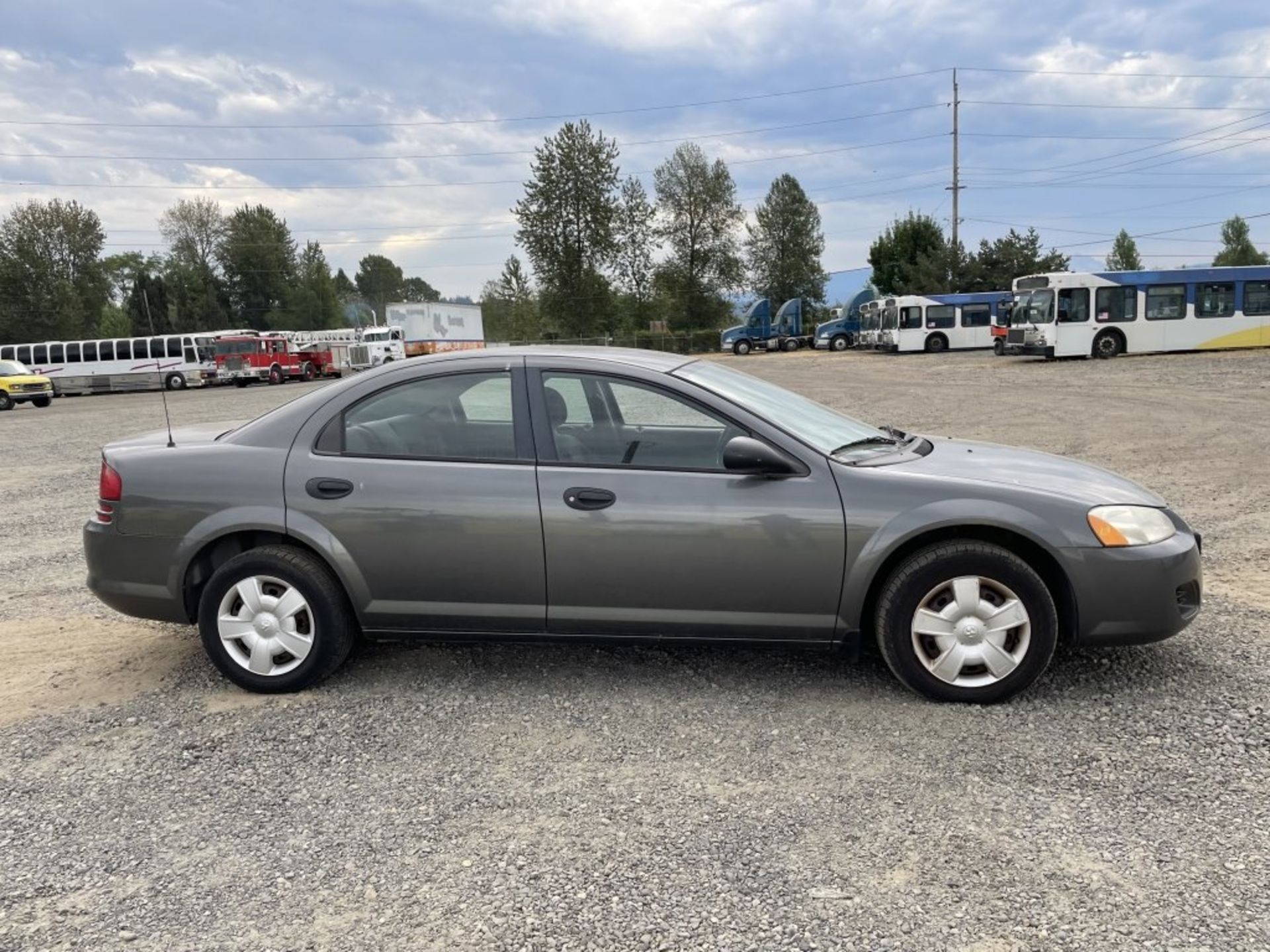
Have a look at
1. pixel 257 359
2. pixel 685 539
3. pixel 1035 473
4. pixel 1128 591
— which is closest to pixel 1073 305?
pixel 1035 473

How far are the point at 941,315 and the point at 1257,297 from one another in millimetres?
16049

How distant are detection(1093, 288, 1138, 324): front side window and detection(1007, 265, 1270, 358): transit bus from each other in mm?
21

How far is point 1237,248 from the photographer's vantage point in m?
81.2

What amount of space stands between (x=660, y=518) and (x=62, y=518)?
7.57m

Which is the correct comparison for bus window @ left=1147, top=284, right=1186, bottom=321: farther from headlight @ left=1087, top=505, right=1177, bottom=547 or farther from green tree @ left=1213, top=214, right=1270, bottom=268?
green tree @ left=1213, top=214, right=1270, bottom=268

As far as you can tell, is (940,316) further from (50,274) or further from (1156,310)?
(50,274)

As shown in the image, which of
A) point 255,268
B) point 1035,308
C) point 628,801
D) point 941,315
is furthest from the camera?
point 255,268

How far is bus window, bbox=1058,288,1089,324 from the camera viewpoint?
90.6ft

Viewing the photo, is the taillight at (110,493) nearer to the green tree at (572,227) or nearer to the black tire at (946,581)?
the black tire at (946,581)

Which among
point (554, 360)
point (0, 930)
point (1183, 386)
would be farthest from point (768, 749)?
point (1183, 386)

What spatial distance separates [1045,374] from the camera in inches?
942

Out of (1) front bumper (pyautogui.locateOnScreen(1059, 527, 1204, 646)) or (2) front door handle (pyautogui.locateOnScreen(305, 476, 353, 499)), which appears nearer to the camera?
(1) front bumper (pyautogui.locateOnScreen(1059, 527, 1204, 646))

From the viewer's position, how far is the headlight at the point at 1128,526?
3.49 metres

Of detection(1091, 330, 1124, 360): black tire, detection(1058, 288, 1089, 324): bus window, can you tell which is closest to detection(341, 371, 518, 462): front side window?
detection(1058, 288, 1089, 324): bus window
